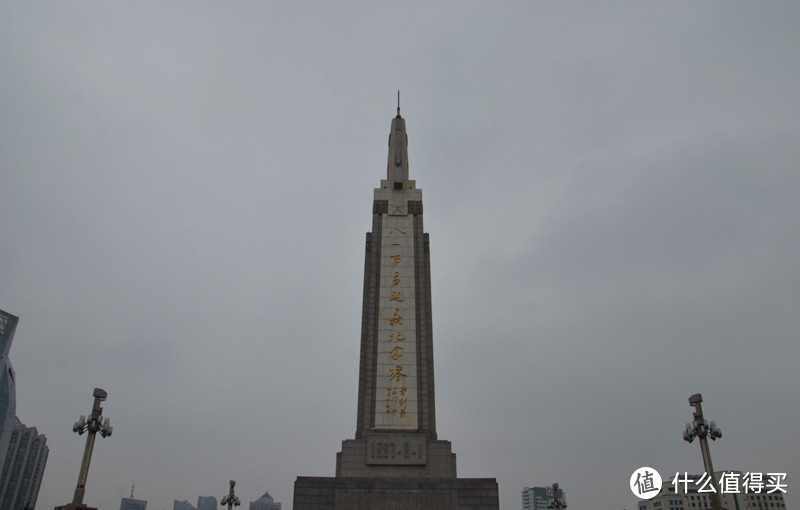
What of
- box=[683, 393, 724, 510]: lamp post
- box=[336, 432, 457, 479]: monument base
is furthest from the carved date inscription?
box=[683, 393, 724, 510]: lamp post

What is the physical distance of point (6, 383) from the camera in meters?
89.8

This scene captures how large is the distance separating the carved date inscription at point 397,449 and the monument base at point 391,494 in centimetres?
104

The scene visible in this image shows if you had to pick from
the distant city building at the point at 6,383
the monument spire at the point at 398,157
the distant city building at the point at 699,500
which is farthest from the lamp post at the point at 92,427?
the distant city building at the point at 6,383

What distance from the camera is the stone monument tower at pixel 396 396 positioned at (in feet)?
71.9

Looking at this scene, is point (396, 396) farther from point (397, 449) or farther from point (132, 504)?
point (132, 504)

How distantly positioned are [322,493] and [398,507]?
117 inches

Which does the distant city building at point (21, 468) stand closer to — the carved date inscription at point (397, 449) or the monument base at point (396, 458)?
the monument base at point (396, 458)

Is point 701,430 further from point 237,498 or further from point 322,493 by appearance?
point 237,498

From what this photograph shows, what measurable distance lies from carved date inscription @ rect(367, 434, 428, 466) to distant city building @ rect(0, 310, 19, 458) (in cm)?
8677

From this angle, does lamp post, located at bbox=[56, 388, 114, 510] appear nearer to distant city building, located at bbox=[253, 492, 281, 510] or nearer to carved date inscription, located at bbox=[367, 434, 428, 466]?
carved date inscription, located at bbox=[367, 434, 428, 466]

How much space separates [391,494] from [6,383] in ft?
303

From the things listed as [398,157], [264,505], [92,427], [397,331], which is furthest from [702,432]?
[264,505]

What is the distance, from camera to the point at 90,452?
49.5 feet

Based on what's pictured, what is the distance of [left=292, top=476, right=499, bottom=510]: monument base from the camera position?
2169cm
